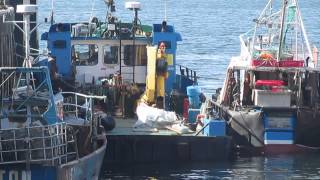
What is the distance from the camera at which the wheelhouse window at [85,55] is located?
99.9ft

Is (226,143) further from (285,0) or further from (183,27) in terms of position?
(183,27)

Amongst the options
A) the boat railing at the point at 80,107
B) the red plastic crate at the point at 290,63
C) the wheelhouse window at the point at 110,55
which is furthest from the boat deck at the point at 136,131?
the red plastic crate at the point at 290,63

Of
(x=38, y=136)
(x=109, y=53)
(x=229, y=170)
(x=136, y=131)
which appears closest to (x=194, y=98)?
(x=136, y=131)

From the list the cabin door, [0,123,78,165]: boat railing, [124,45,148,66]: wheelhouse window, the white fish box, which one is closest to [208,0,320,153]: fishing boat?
the white fish box

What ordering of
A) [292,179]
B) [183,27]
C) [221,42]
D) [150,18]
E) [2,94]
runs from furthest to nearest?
[150,18] < [183,27] < [221,42] < [292,179] < [2,94]

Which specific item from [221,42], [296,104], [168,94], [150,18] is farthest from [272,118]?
[150,18]

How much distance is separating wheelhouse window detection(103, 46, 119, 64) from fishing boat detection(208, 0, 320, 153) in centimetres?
323

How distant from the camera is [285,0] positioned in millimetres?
29359

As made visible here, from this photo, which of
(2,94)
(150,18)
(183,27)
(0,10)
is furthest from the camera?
(150,18)

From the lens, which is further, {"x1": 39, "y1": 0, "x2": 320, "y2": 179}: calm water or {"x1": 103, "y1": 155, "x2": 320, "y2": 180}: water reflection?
{"x1": 39, "y1": 0, "x2": 320, "y2": 179}: calm water

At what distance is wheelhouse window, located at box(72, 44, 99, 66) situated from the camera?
3044cm

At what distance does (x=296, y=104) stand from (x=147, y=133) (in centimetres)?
466

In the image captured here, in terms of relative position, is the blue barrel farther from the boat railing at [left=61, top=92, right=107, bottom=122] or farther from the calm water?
the boat railing at [left=61, top=92, right=107, bottom=122]

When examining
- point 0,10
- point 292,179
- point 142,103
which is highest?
point 0,10
